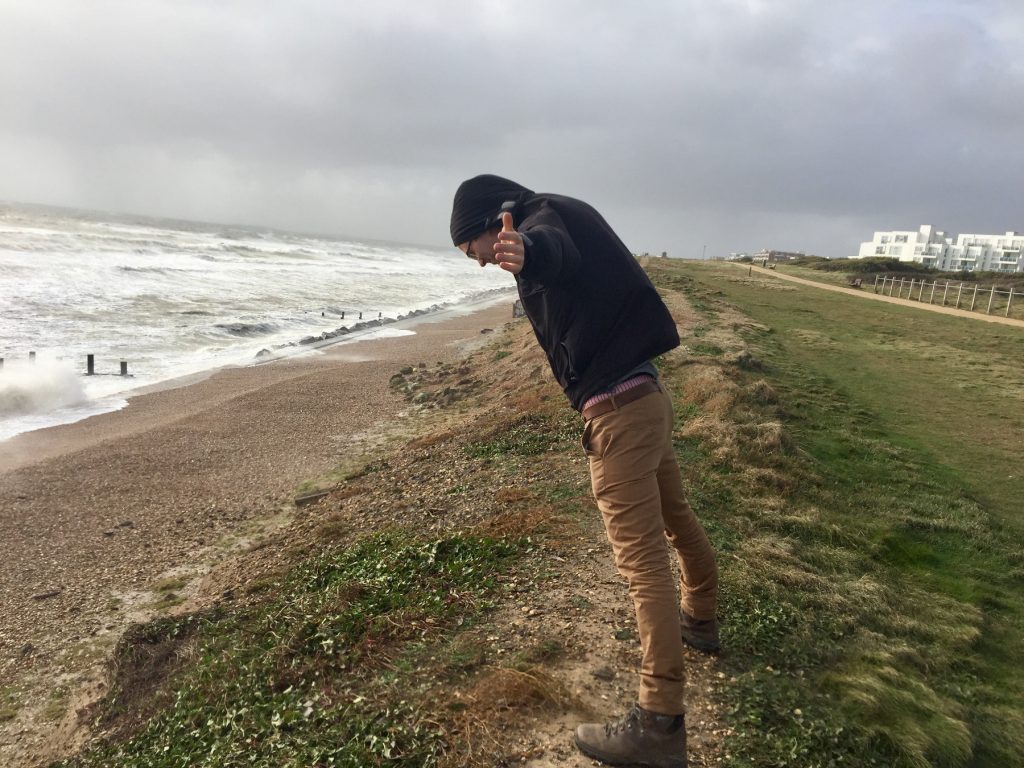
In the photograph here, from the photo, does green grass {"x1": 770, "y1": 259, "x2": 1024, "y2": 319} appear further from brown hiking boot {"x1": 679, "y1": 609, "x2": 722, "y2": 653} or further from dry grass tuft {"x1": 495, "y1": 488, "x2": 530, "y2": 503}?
brown hiking boot {"x1": 679, "y1": 609, "x2": 722, "y2": 653}

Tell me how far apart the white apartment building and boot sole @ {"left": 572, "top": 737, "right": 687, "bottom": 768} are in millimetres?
104545

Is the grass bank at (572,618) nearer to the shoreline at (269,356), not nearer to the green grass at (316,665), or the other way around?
the green grass at (316,665)

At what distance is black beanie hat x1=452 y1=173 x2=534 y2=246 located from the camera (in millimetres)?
2576

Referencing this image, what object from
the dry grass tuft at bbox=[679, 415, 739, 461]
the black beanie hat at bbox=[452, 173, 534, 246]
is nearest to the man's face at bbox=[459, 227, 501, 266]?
the black beanie hat at bbox=[452, 173, 534, 246]

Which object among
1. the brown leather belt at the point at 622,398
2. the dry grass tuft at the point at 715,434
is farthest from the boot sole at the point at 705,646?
the dry grass tuft at the point at 715,434

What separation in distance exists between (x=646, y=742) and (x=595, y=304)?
5.32ft

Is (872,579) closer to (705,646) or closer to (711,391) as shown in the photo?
(705,646)

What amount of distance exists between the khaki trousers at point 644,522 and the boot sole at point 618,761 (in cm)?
19

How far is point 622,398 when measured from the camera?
97.6 inches

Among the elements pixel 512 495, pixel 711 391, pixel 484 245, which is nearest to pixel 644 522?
Result: pixel 484 245

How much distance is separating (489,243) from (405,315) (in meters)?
28.4

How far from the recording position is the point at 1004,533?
5.17 meters

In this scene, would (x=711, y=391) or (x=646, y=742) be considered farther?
(x=711, y=391)

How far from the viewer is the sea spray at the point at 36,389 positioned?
39.8ft
